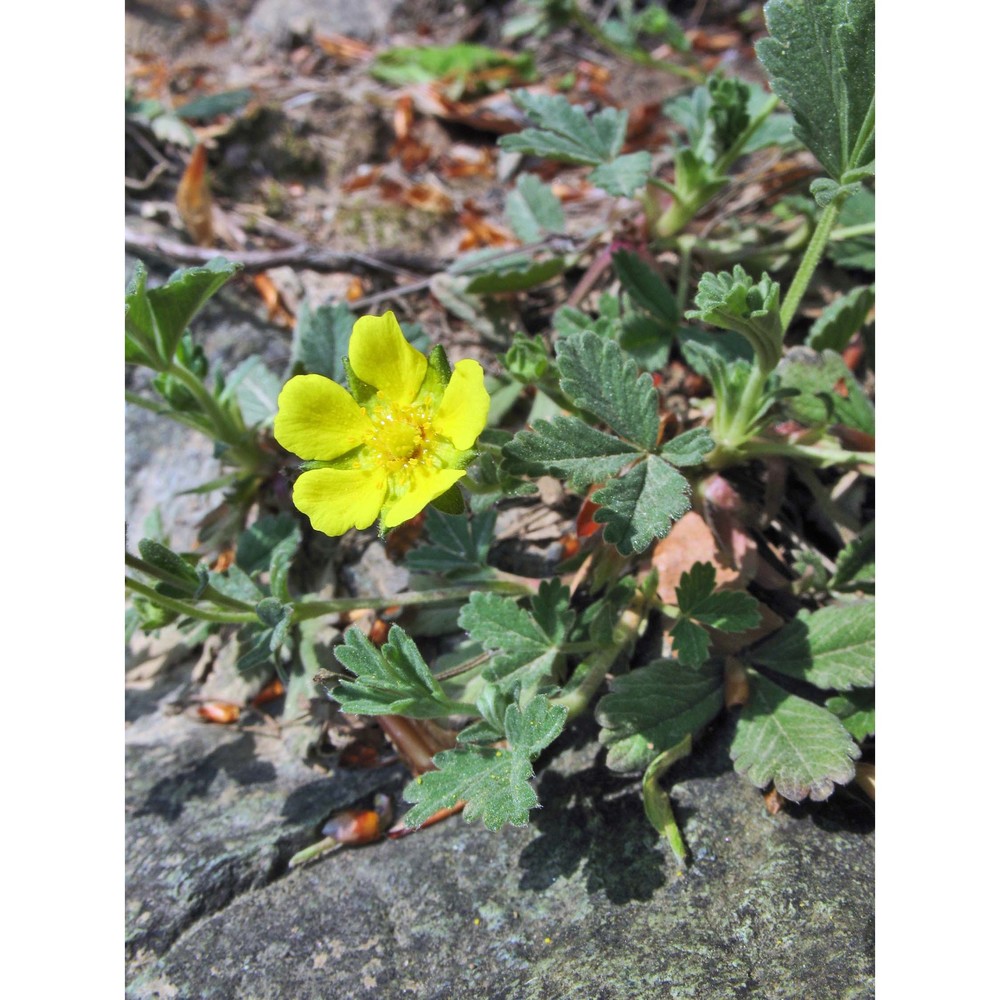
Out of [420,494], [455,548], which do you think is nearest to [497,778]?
[420,494]

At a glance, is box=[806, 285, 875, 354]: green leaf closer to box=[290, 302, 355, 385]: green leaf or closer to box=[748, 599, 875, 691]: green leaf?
box=[748, 599, 875, 691]: green leaf

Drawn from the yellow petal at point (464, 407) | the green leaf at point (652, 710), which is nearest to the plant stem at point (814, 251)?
the yellow petal at point (464, 407)

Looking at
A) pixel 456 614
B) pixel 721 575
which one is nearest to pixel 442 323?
pixel 456 614

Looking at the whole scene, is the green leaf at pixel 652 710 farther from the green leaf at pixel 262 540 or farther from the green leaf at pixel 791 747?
the green leaf at pixel 262 540

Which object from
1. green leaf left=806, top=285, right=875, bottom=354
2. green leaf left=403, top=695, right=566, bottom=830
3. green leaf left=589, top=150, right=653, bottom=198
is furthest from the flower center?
green leaf left=806, top=285, right=875, bottom=354

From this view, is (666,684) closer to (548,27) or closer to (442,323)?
(442,323)

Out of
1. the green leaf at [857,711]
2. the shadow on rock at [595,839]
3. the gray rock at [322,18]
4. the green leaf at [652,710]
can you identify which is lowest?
the shadow on rock at [595,839]

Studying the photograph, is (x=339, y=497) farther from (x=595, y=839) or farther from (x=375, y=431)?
(x=595, y=839)
